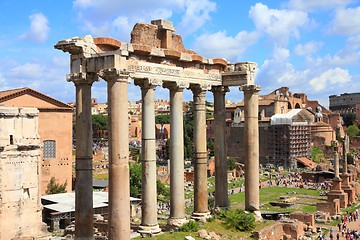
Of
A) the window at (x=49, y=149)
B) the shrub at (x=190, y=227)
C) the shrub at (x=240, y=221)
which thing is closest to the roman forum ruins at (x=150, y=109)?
the shrub at (x=190, y=227)

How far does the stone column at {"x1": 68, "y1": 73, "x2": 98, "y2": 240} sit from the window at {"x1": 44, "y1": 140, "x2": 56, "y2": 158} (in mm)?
28766

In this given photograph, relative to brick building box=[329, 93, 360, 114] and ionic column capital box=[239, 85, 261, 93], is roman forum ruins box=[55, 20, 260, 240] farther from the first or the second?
brick building box=[329, 93, 360, 114]

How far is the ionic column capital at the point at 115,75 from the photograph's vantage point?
432 inches

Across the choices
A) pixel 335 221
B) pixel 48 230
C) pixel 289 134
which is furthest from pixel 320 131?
pixel 48 230

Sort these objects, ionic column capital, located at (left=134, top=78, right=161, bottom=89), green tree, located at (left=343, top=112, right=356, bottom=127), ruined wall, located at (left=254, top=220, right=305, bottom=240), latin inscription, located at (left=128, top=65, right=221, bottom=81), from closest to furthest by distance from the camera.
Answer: latin inscription, located at (left=128, top=65, right=221, bottom=81), ionic column capital, located at (left=134, top=78, right=161, bottom=89), ruined wall, located at (left=254, top=220, right=305, bottom=240), green tree, located at (left=343, top=112, right=356, bottom=127)

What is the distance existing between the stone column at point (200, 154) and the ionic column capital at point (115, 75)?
4317 millimetres

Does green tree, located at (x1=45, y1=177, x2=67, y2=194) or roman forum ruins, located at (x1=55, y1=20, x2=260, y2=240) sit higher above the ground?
roman forum ruins, located at (x1=55, y1=20, x2=260, y2=240)

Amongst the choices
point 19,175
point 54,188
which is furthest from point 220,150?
point 54,188

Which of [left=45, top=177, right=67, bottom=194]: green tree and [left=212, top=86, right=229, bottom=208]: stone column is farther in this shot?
[left=45, top=177, right=67, bottom=194]: green tree

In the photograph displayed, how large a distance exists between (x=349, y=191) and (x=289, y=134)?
28.0m

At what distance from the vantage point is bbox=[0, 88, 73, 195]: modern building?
3828 centimetres

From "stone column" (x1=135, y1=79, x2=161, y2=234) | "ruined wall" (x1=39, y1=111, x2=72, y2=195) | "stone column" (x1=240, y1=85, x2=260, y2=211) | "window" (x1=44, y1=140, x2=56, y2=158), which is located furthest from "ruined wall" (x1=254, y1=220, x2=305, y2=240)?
"window" (x1=44, y1=140, x2=56, y2=158)

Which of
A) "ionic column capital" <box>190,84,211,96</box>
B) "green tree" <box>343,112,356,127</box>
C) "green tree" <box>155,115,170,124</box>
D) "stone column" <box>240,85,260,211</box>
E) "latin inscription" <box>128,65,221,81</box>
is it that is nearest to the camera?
"latin inscription" <box>128,65,221,81</box>

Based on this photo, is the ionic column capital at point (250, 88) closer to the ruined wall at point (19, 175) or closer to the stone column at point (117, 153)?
the stone column at point (117, 153)
